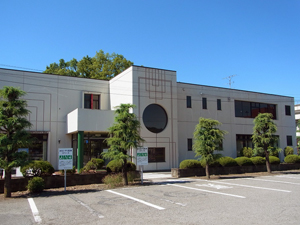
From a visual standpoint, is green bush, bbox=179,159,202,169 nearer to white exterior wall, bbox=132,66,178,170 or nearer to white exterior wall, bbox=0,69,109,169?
white exterior wall, bbox=132,66,178,170

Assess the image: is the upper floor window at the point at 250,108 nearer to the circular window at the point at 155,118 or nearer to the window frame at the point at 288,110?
the window frame at the point at 288,110

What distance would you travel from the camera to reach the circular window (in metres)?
24.4

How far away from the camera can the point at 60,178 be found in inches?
610

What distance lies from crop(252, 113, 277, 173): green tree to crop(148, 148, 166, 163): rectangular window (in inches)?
300

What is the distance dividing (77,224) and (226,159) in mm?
16178

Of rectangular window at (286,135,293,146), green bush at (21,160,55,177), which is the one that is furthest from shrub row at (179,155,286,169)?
rectangular window at (286,135,293,146)

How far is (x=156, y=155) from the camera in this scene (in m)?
24.4

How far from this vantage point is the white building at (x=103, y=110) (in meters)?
23.6

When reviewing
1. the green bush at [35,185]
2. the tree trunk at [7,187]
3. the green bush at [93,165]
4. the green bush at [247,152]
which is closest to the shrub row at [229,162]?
the green bush at [247,152]

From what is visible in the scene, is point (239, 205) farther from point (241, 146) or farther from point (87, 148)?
point (241, 146)

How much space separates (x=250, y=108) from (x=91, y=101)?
17.6 metres

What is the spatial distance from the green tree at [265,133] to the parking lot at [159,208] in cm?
1007

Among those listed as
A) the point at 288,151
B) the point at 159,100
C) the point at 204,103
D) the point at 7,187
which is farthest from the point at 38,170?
the point at 288,151

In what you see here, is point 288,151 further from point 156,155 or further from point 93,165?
point 93,165
